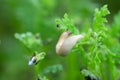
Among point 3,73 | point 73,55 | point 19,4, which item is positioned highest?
point 19,4

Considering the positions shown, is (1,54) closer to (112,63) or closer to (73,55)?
(73,55)

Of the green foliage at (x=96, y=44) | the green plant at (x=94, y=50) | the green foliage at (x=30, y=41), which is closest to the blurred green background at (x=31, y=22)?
the green foliage at (x=30, y=41)

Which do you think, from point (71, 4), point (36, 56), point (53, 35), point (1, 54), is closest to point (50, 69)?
point (36, 56)

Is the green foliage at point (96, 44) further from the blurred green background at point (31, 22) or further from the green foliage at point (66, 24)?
the blurred green background at point (31, 22)

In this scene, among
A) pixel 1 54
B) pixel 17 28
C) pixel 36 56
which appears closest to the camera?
pixel 36 56

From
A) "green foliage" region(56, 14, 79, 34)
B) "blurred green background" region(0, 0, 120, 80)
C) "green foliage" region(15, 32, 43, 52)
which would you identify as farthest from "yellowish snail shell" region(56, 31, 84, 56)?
"blurred green background" region(0, 0, 120, 80)

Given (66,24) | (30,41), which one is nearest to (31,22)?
(30,41)

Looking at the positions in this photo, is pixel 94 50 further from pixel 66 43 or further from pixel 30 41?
pixel 30 41
